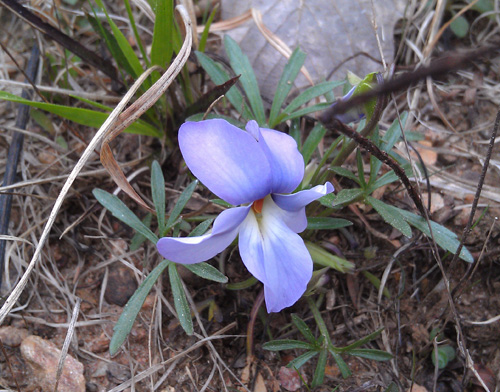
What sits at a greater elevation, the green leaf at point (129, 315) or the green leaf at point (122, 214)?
the green leaf at point (122, 214)

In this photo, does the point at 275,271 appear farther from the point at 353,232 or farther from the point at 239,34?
the point at 239,34

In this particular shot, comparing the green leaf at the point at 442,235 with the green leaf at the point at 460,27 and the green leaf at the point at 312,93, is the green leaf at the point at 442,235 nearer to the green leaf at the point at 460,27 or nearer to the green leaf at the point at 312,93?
the green leaf at the point at 312,93

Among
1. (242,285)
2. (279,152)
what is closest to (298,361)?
(242,285)

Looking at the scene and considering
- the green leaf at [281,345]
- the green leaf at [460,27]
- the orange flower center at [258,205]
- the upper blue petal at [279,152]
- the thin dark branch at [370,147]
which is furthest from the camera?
the green leaf at [460,27]

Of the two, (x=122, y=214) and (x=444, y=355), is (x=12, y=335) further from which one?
(x=444, y=355)

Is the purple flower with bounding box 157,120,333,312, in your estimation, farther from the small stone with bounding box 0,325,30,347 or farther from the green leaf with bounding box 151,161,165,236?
the small stone with bounding box 0,325,30,347

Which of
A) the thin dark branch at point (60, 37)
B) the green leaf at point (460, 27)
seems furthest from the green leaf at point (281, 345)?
the green leaf at point (460, 27)

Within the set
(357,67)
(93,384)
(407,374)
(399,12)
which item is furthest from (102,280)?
(399,12)
